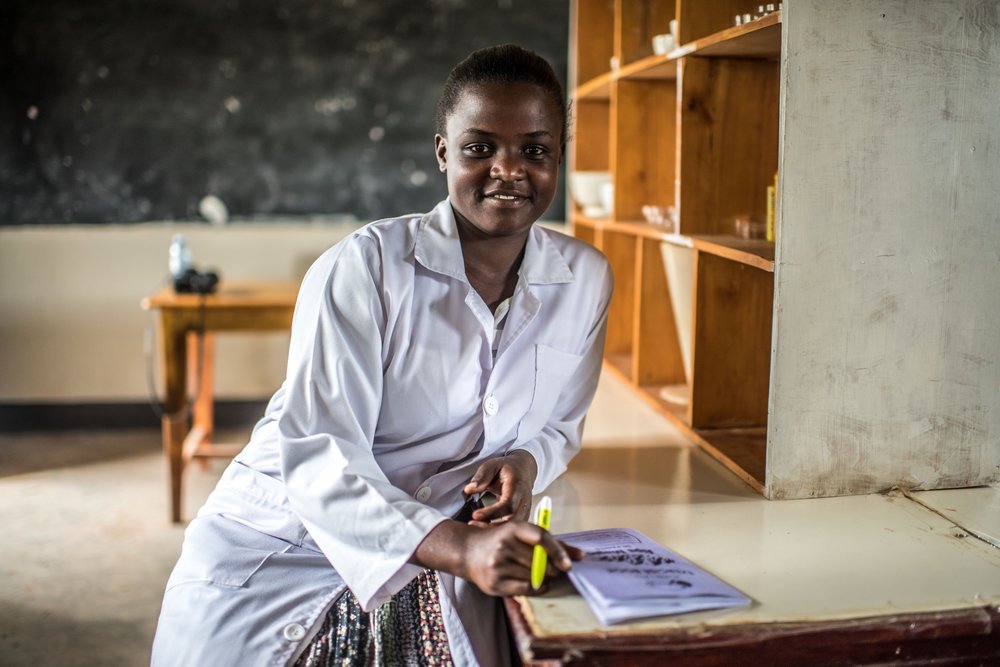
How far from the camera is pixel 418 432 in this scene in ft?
4.49

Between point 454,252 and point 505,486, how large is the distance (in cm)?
36

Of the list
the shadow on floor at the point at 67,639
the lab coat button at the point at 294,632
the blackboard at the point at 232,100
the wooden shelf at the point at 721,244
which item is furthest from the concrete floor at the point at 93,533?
the blackboard at the point at 232,100

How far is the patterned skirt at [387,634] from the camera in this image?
4.00 ft

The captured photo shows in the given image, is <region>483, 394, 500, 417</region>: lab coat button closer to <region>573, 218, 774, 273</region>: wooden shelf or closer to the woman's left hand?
the woman's left hand

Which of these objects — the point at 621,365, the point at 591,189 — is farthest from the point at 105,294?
the point at 621,365

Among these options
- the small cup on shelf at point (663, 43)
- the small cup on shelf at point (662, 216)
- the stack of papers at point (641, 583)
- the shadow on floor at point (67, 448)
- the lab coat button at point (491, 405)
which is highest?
the small cup on shelf at point (663, 43)

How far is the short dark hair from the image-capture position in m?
1.37

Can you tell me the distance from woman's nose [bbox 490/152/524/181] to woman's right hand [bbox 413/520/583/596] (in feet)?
1.72

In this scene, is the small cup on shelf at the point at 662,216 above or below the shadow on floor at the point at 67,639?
above

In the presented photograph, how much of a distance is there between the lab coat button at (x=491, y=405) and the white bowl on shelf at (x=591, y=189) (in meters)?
1.27

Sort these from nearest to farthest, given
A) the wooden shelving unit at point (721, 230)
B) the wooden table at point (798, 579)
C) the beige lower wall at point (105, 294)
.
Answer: the wooden table at point (798, 579), the wooden shelving unit at point (721, 230), the beige lower wall at point (105, 294)

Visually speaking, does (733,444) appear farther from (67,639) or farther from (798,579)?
(67,639)

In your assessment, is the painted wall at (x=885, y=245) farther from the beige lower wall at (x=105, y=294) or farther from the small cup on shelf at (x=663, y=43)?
the beige lower wall at (x=105, y=294)

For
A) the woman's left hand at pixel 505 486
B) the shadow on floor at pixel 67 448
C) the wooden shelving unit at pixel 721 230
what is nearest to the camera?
the woman's left hand at pixel 505 486
